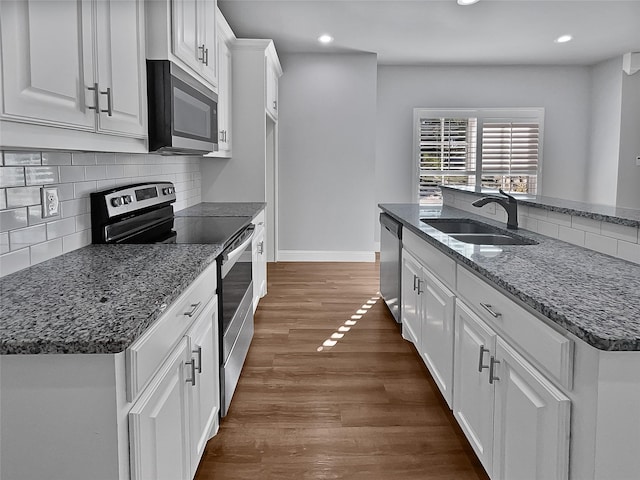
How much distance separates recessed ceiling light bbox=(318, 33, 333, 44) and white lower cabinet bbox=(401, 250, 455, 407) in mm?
3028

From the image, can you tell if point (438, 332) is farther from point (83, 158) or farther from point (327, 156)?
point (327, 156)

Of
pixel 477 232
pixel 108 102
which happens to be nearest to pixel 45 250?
pixel 108 102

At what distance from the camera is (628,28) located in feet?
17.9

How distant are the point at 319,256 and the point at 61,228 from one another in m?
4.69

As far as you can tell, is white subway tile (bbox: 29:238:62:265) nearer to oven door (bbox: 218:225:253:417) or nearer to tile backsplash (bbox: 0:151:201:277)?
tile backsplash (bbox: 0:151:201:277)

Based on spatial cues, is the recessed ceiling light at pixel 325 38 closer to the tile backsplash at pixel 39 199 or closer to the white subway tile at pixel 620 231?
the tile backsplash at pixel 39 199

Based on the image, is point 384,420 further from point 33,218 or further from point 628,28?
point 628,28

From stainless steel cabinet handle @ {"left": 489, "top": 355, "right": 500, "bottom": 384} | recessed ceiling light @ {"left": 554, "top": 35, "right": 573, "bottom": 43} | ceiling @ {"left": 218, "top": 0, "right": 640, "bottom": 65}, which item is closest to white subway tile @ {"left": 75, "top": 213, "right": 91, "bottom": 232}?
stainless steel cabinet handle @ {"left": 489, "top": 355, "right": 500, "bottom": 384}

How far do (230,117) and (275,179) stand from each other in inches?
63.7

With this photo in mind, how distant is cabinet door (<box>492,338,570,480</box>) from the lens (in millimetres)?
1296

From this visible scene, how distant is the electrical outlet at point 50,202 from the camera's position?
1.89m

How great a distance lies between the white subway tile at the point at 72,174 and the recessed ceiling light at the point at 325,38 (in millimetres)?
3898

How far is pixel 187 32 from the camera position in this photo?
2.50 metres

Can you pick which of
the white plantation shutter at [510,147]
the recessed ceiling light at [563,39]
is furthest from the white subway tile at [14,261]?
the white plantation shutter at [510,147]
